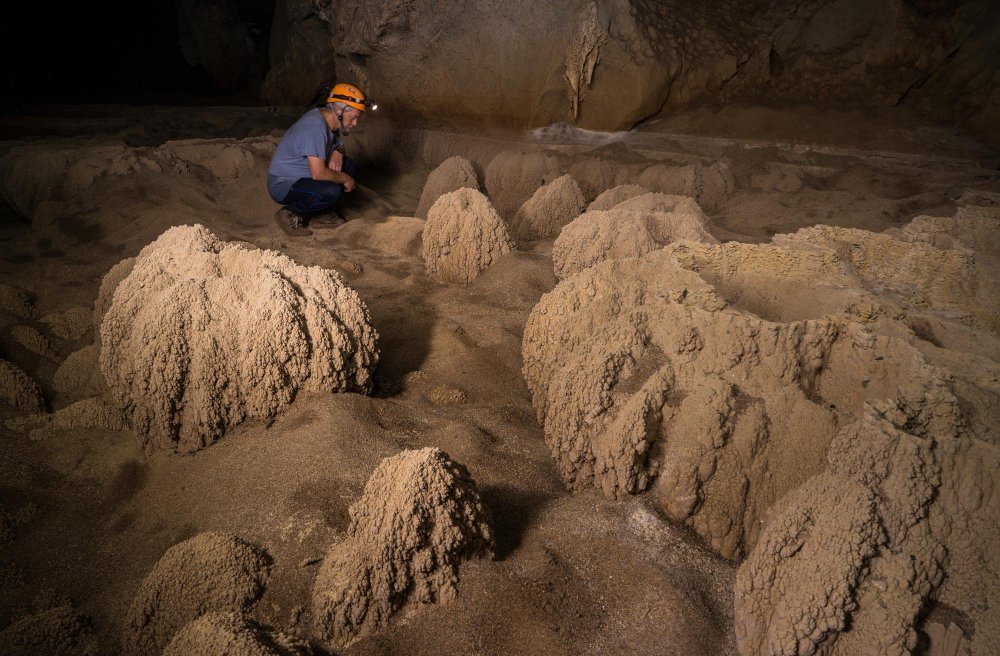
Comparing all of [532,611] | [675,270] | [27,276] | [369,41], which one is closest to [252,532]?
[532,611]

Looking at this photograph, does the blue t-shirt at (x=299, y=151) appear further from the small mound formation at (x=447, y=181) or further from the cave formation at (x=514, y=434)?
the small mound formation at (x=447, y=181)

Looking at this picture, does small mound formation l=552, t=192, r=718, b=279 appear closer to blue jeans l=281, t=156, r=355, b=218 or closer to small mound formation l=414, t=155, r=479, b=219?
small mound formation l=414, t=155, r=479, b=219

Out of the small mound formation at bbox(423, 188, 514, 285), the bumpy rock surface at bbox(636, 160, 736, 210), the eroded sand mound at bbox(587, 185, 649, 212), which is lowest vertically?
the small mound formation at bbox(423, 188, 514, 285)

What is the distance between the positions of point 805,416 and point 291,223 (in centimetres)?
443

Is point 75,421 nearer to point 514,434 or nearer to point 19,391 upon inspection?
point 19,391

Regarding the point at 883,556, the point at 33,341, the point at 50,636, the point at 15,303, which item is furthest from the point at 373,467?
the point at 15,303

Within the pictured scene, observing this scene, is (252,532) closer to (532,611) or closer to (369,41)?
(532,611)

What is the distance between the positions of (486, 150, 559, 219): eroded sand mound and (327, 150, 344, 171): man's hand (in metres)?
1.41

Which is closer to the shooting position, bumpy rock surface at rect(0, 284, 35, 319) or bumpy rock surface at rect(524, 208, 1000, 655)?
bumpy rock surface at rect(524, 208, 1000, 655)

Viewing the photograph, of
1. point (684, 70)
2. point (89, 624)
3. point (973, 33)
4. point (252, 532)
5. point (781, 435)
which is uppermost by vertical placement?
point (973, 33)

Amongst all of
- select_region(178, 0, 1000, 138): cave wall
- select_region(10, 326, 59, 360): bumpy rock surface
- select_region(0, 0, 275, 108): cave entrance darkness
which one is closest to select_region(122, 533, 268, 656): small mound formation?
select_region(10, 326, 59, 360): bumpy rock surface

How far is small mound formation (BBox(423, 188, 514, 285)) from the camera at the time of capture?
3918 millimetres

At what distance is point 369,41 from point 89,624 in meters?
6.48

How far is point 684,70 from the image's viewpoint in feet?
19.4
